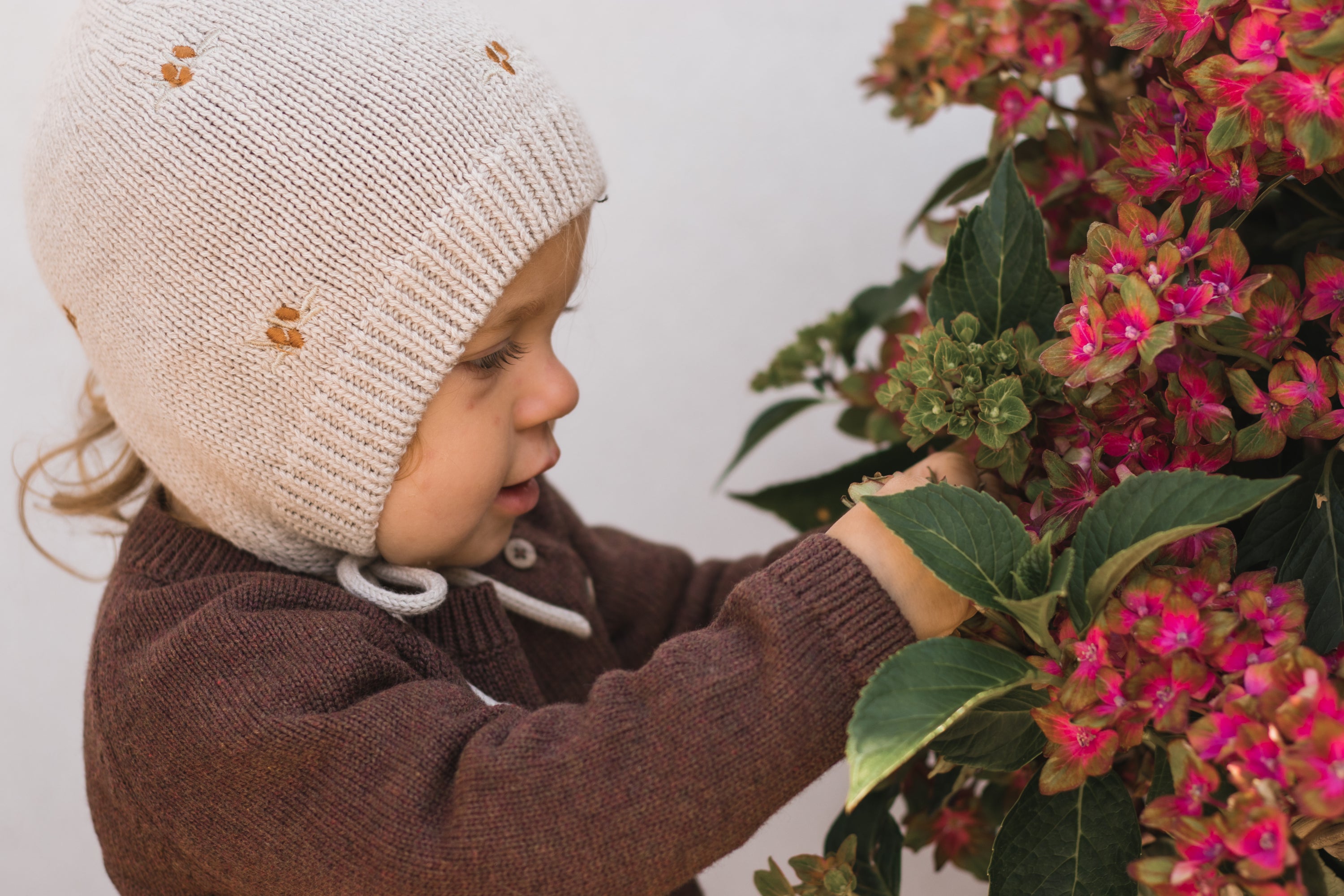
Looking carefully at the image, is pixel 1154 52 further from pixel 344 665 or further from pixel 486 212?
pixel 344 665

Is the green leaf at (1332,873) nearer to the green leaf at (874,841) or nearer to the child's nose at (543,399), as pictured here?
the green leaf at (874,841)

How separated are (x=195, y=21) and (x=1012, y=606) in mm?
580

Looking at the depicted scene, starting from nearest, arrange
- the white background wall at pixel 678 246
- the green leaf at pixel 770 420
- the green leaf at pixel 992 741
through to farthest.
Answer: the green leaf at pixel 992 741, the green leaf at pixel 770 420, the white background wall at pixel 678 246

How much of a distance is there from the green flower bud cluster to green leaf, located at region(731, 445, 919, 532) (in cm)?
22

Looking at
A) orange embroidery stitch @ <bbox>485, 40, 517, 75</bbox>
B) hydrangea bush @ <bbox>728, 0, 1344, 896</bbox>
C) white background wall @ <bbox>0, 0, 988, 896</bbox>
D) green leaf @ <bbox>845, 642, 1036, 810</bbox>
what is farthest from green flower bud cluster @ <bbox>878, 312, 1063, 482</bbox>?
white background wall @ <bbox>0, 0, 988, 896</bbox>

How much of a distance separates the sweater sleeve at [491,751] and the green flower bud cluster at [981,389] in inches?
3.8

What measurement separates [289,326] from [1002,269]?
1.36 ft

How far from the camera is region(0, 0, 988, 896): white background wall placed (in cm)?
120

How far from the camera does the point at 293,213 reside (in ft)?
2.04

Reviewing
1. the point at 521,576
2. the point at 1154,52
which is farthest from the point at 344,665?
the point at 1154,52

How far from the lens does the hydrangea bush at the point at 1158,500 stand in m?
0.39

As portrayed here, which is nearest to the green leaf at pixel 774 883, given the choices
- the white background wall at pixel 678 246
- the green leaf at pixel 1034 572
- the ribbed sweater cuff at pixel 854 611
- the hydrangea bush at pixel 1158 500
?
the hydrangea bush at pixel 1158 500

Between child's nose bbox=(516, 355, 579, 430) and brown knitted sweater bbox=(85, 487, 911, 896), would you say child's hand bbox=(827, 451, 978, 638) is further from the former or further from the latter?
child's nose bbox=(516, 355, 579, 430)

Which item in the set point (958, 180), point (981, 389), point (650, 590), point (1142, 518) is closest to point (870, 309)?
point (958, 180)
